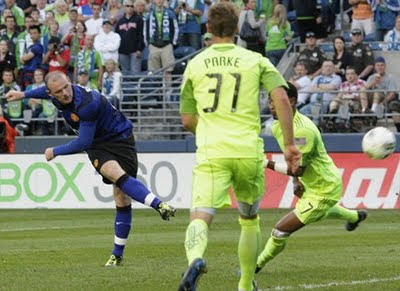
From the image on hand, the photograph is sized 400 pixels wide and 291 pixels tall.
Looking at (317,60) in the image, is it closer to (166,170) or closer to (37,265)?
(166,170)

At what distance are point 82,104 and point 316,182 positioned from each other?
2.55m

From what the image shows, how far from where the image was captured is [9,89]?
86.1 ft

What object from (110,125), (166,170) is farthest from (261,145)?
(166,170)

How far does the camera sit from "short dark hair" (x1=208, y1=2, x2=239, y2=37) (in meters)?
8.47

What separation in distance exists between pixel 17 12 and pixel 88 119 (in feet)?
54.6

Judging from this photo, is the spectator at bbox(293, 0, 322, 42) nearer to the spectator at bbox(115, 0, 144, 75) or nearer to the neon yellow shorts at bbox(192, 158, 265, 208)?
the spectator at bbox(115, 0, 144, 75)

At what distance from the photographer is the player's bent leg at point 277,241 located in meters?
11.4

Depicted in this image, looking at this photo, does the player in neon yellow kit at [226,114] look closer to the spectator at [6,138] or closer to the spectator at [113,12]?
the spectator at [6,138]

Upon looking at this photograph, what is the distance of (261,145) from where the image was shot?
28.6ft

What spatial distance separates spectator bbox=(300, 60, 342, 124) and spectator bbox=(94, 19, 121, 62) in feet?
15.2

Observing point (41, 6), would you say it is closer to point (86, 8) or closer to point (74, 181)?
point (86, 8)

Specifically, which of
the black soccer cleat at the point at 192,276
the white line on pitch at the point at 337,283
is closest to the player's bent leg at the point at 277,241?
the white line on pitch at the point at 337,283

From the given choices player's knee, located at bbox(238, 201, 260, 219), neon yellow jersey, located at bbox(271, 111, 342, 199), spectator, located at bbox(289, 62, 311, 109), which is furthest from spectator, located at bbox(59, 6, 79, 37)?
player's knee, located at bbox(238, 201, 260, 219)

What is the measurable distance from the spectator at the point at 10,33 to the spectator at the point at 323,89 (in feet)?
23.6
